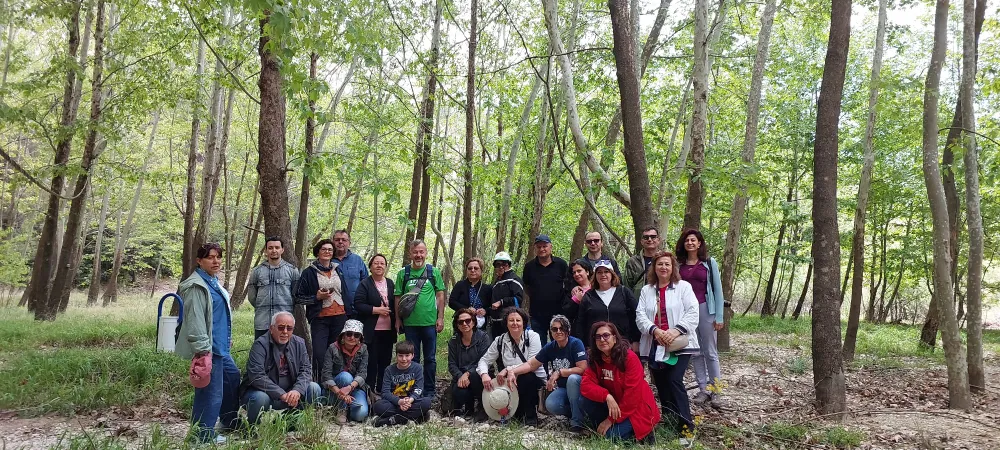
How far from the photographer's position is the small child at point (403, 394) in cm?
559

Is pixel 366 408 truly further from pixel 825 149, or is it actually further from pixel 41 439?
pixel 825 149

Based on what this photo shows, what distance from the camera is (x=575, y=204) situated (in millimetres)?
16969

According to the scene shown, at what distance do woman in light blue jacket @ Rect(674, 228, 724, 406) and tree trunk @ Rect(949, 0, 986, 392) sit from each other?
302cm

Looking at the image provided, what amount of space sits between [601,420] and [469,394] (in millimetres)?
1457

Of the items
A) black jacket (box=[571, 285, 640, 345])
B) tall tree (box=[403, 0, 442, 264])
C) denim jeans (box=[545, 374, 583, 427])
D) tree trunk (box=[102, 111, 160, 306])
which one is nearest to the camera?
denim jeans (box=[545, 374, 583, 427])

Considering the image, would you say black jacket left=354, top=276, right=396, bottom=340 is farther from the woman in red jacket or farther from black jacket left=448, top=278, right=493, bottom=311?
the woman in red jacket

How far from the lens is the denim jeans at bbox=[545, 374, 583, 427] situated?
5.27 meters

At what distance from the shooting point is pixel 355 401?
5.71 m

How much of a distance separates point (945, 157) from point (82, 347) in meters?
13.1

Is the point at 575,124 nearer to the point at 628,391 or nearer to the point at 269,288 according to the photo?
the point at 628,391

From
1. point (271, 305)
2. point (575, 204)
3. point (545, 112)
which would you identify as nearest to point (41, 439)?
point (271, 305)

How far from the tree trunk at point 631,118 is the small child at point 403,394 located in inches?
113

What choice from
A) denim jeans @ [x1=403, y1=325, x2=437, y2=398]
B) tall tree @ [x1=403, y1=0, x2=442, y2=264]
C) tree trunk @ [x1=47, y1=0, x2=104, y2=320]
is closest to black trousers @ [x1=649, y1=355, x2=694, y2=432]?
denim jeans @ [x1=403, y1=325, x2=437, y2=398]

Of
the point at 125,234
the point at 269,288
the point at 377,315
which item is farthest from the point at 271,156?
the point at 125,234
